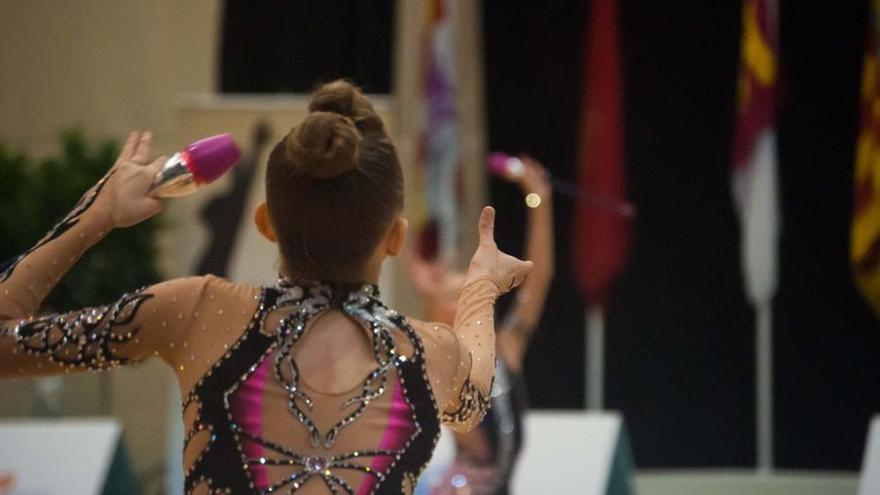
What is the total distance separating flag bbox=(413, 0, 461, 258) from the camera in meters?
6.83

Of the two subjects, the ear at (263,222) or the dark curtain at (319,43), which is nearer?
the ear at (263,222)

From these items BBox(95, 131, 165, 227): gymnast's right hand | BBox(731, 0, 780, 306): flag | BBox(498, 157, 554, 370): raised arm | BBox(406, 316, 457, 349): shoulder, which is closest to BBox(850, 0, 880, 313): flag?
BBox(731, 0, 780, 306): flag

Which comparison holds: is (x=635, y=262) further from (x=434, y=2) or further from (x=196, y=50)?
(x=196, y=50)

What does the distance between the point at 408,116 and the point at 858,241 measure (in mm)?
2296

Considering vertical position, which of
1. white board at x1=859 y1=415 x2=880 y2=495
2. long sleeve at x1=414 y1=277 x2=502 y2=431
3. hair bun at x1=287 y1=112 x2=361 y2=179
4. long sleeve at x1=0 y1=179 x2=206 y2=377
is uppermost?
hair bun at x1=287 y1=112 x2=361 y2=179

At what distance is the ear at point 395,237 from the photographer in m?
1.77

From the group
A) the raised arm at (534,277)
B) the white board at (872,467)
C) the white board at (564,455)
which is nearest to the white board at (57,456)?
the white board at (564,455)

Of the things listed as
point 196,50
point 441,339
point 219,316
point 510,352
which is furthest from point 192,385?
point 196,50

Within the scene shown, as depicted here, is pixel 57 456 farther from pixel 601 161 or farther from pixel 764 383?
pixel 764 383

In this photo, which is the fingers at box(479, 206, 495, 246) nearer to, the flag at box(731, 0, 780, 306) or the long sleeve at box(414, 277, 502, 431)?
the long sleeve at box(414, 277, 502, 431)

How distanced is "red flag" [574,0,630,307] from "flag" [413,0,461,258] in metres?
0.63

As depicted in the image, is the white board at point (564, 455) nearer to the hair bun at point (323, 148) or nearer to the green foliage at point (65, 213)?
the green foliage at point (65, 213)

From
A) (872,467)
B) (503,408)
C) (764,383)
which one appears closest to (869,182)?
(764,383)

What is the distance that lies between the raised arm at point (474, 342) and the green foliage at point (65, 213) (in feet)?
16.9
